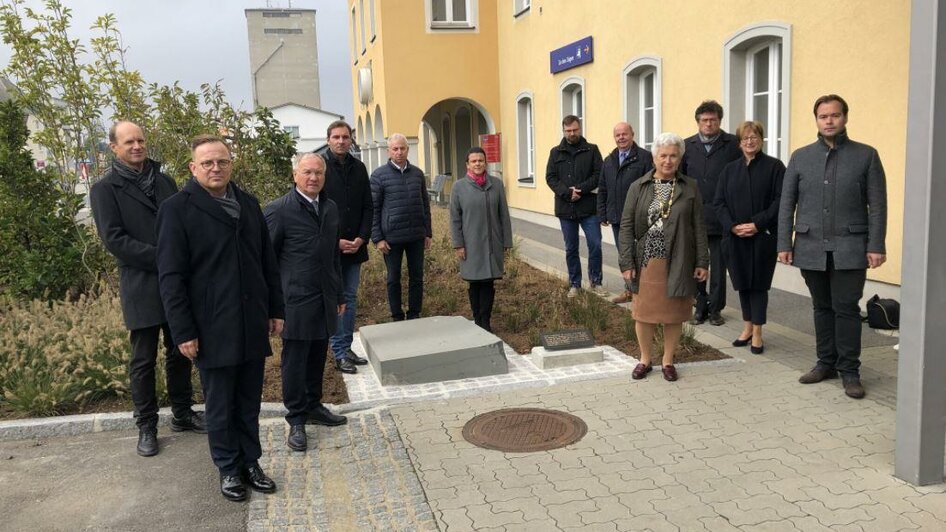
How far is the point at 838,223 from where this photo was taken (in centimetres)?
529

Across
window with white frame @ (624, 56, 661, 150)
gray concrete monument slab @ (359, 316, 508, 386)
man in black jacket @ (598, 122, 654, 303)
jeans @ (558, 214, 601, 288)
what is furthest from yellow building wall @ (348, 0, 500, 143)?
gray concrete monument slab @ (359, 316, 508, 386)

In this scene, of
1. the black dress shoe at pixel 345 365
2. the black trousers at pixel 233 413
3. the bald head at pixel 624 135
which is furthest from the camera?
the bald head at pixel 624 135

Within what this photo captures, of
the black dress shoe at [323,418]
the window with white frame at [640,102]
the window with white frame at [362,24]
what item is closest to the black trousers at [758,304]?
the black dress shoe at [323,418]

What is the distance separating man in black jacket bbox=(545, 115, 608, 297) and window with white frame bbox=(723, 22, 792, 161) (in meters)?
2.04

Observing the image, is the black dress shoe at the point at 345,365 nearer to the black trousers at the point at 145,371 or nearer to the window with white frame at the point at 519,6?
the black trousers at the point at 145,371

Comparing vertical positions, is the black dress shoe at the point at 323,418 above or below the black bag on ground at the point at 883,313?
below

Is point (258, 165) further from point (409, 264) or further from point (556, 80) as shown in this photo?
point (556, 80)

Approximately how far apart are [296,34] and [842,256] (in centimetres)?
7645

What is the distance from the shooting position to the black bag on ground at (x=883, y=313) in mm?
6977

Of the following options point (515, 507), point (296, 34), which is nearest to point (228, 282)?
point (515, 507)

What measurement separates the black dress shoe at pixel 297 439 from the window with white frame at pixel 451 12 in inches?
684

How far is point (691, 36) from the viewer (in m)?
11.0

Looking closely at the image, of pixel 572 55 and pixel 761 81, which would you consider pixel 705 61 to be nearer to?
pixel 761 81

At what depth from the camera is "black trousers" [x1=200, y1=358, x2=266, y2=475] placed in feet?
13.5
